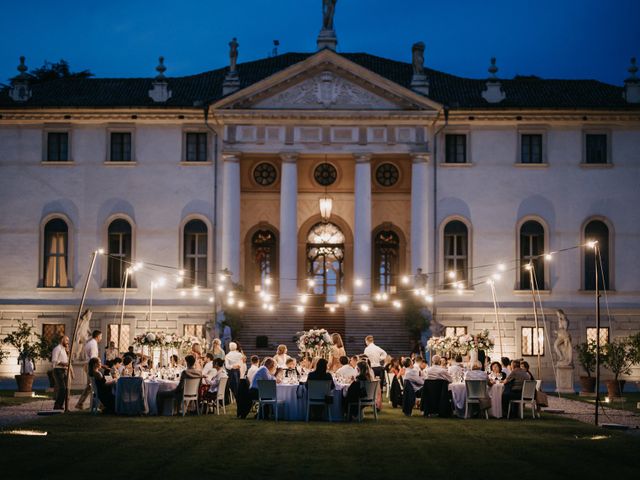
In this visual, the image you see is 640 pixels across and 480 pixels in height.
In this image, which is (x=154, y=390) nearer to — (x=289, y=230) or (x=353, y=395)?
(x=353, y=395)

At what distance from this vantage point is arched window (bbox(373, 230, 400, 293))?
4631 cm

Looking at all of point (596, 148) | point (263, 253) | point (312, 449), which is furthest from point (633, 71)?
point (312, 449)

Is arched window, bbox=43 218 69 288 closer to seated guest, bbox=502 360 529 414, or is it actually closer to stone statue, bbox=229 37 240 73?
stone statue, bbox=229 37 240 73

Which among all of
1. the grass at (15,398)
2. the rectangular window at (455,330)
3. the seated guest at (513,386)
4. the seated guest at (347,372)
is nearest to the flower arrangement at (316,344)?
the seated guest at (347,372)

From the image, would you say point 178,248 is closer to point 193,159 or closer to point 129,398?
point 193,159

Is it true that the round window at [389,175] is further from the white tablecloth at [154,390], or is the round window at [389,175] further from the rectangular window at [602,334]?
the white tablecloth at [154,390]

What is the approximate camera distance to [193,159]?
4444 centimetres

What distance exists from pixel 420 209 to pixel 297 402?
775 inches

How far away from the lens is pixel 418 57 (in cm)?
4375

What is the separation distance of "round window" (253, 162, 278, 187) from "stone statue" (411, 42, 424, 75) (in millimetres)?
Answer: 7088

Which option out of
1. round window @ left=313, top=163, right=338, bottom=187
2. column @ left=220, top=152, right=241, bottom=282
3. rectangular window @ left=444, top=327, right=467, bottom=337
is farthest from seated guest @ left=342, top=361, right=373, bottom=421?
round window @ left=313, top=163, right=338, bottom=187

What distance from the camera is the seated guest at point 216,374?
26391mm

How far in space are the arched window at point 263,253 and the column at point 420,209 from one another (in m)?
6.44

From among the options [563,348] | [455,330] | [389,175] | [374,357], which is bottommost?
[374,357]
